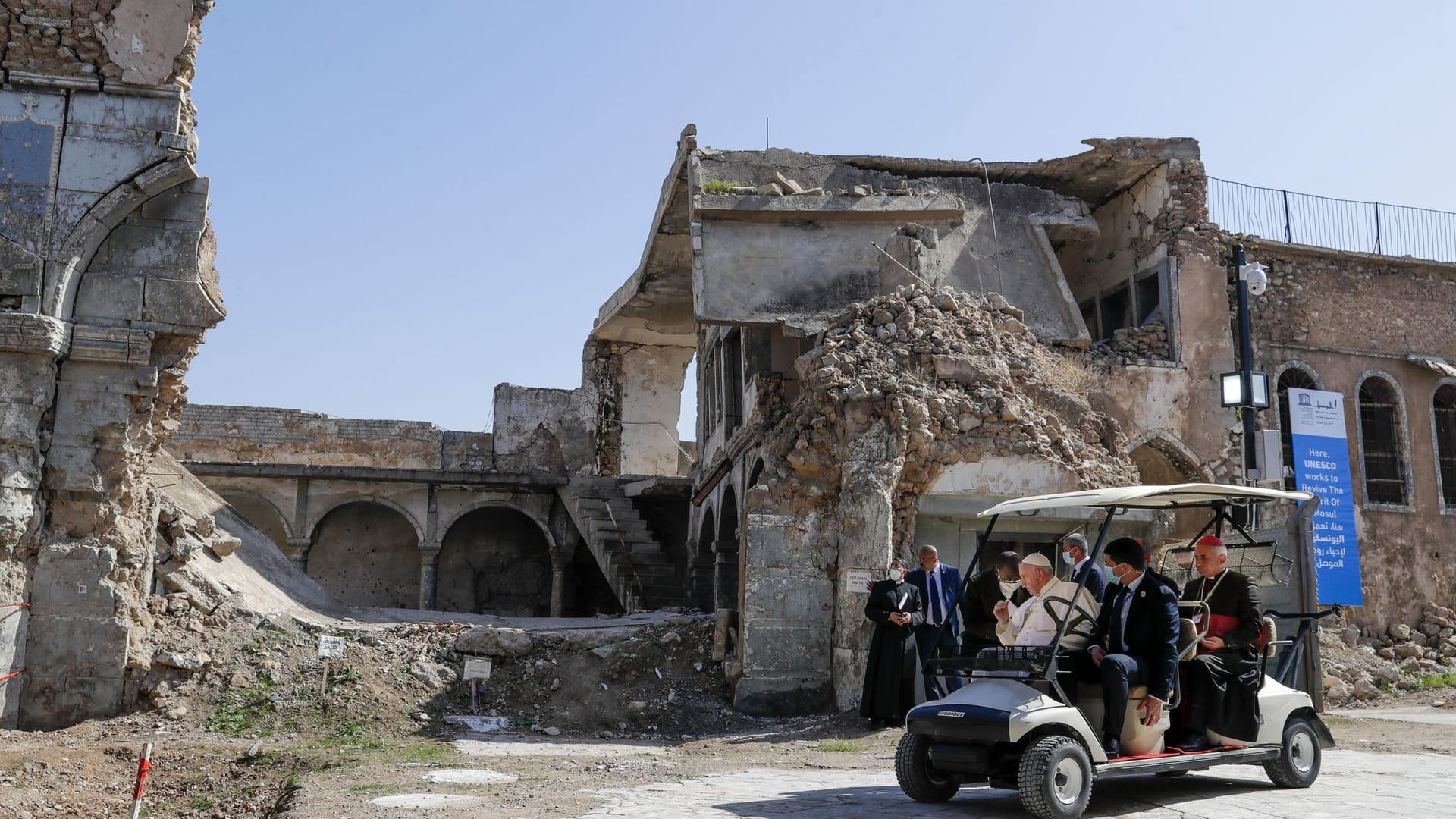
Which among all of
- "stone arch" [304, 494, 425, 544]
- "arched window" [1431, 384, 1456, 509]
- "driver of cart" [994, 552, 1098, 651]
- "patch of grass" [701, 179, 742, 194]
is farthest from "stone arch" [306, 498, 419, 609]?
"driver of cart" [994, 552, 1098, 651]

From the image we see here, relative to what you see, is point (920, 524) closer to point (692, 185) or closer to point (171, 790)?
point (692, 185)

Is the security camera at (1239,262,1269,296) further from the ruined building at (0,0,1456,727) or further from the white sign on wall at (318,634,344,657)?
the white sign on wall at (318,634,344,657)

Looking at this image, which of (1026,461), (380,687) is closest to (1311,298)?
(1026,461)

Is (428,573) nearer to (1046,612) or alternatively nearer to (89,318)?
(89,318)

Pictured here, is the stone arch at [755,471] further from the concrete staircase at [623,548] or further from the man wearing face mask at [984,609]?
the man wearing face mask at [984,609]

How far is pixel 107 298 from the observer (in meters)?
11.1

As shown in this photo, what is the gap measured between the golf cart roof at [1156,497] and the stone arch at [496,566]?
60.9 ft

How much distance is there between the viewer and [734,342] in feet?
66.5

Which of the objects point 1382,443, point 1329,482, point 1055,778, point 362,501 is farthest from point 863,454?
point 362,501

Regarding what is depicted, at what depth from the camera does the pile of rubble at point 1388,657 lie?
14.8 m

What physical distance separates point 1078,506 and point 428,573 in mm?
18895

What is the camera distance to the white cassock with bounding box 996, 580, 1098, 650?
6.61 meters

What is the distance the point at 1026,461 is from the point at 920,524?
52.5 inches

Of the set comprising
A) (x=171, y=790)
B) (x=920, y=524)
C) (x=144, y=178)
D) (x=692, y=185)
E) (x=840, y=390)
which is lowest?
(x=171, y=790)
